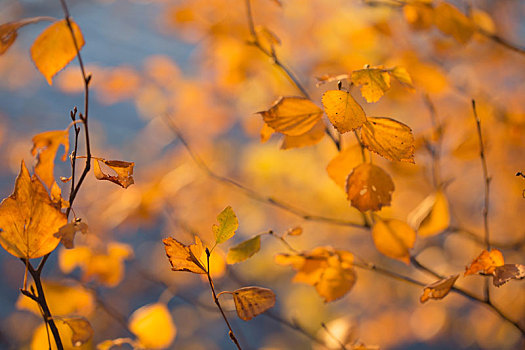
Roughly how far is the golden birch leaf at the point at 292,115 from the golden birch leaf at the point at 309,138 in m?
0.04

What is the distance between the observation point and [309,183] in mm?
2033

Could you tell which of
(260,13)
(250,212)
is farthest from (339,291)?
(250,212)

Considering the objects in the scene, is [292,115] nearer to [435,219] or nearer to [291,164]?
[435,219]

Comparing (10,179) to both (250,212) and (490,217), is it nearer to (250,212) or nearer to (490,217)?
(250,212)

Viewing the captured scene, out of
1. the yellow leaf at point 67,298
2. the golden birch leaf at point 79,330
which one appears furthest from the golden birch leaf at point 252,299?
the yellow leaf at point 67,298

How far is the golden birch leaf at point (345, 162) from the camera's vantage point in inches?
20.2

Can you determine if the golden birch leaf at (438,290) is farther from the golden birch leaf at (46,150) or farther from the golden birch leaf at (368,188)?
the golden birch leaf at (46,150)

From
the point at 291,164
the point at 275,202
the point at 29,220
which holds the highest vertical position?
the point at 29,220

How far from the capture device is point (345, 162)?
1.69 ft

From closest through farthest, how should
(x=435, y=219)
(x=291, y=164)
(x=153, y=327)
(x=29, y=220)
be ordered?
(x=29, y=220) → (x=435, y=219) → (x=153, y=327) → (x=291, y=164)

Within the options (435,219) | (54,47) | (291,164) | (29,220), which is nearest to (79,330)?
(29,220)

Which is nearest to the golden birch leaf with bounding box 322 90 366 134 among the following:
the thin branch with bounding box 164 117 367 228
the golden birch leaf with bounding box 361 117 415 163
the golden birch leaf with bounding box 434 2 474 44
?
the golden birch leaf with bounding box 361 117 415 163

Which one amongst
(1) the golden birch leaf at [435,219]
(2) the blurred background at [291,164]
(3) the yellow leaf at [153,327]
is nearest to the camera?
(1) the golden birch leaf at [435,219]

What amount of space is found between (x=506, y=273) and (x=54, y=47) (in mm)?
533
